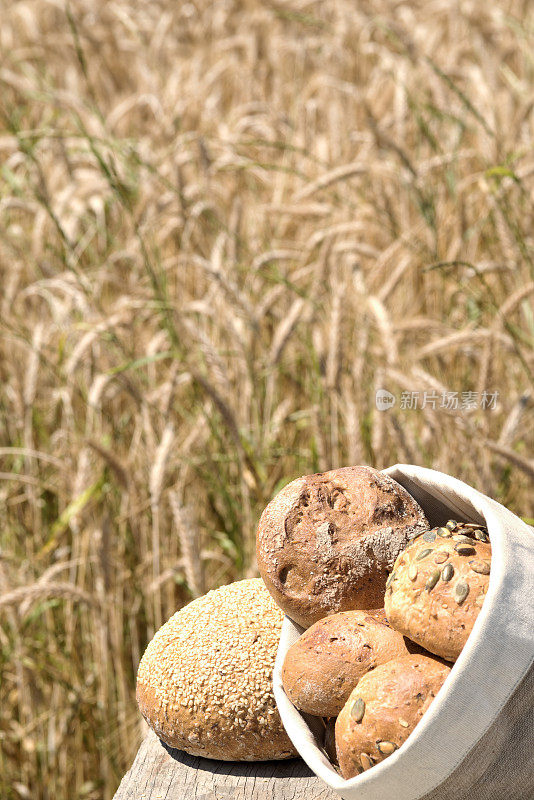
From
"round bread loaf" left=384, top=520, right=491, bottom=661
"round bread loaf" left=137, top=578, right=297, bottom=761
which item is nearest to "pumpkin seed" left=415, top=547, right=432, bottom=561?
"round bread loaf" left=384, top=520, right=491, bottom=661

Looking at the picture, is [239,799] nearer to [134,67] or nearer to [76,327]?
[76,327]

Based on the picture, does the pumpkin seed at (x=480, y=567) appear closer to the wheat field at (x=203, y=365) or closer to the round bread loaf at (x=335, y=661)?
the round bread loaf at (x=335, y=661)

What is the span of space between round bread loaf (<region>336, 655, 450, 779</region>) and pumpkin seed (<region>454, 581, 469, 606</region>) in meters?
0.05

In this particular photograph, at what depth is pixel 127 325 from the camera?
159 cm

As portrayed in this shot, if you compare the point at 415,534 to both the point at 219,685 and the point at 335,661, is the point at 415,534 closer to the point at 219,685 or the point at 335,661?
the point at 335,661

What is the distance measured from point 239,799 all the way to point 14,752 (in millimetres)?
873

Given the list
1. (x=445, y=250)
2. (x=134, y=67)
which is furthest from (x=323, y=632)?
(x=134, y=67)

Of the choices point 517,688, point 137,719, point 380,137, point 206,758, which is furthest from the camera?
point 380,137

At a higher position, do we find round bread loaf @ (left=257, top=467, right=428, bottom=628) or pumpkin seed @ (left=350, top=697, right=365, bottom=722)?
round bread loaf @ (left=257, top=467, right=428, bottom=628)

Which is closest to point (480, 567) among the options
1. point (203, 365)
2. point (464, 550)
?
point (464, 550)

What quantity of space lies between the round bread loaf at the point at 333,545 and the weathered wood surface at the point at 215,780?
0.49 ft

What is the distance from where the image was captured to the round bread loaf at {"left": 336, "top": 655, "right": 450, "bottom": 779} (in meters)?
0.64

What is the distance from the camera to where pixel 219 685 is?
2.79 feet

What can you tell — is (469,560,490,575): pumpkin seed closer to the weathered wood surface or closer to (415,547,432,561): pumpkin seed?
(415,547,432,561): pumpkin seed
